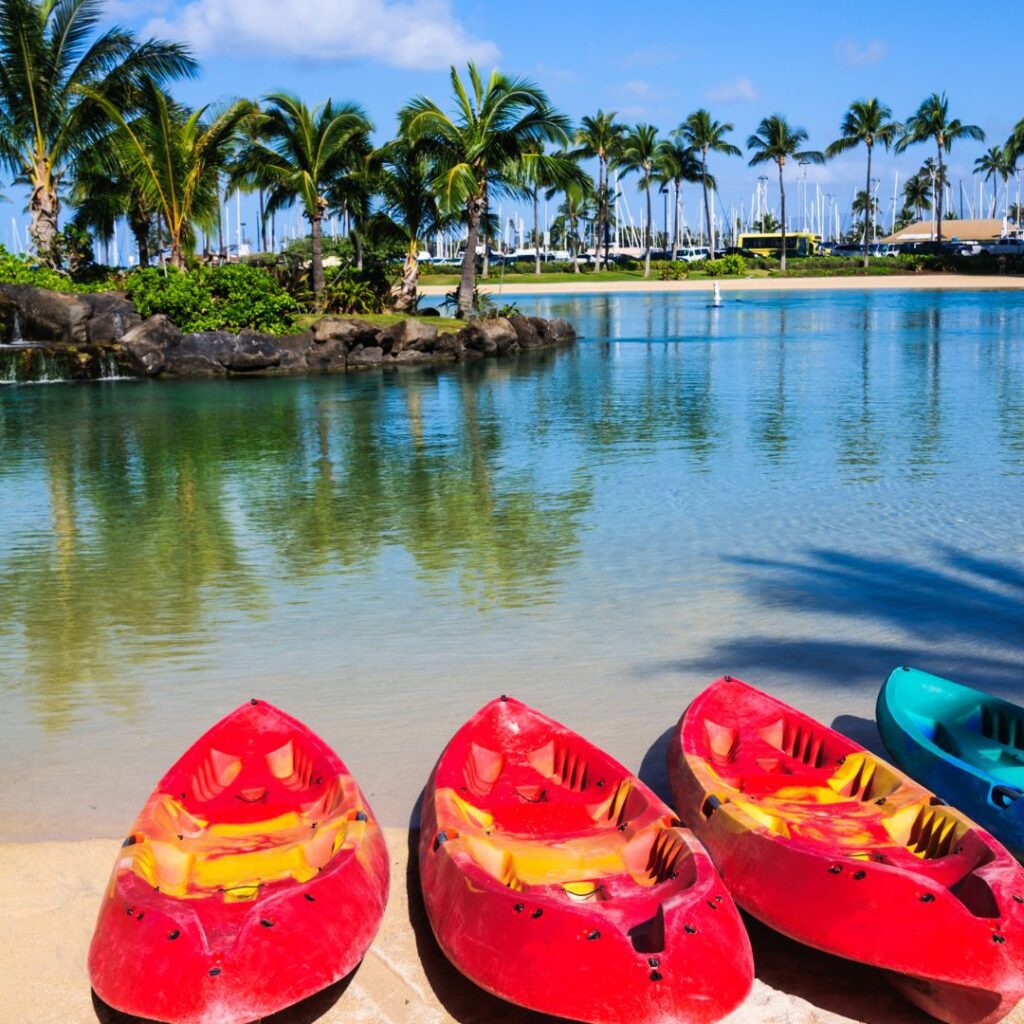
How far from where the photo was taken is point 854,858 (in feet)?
14.7

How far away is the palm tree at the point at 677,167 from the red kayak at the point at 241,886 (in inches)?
3195

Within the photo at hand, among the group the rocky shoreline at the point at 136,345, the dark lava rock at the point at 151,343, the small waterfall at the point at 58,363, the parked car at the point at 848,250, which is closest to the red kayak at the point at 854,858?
the rocky shoreline at the point at 136,345

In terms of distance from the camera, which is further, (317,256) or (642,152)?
(642,152)

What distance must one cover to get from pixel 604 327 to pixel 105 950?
4209 centimetres

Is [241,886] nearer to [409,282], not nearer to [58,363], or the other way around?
[58,363]

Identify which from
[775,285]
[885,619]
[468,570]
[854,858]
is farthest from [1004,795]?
[775,285]

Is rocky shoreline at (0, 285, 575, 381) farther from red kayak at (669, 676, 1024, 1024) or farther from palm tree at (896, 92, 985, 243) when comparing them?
palm tree at (896, 92, 985, 243)

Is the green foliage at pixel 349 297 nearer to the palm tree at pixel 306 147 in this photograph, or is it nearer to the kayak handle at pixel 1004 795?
the palm tree at pixel 306 147

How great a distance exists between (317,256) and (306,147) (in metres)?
3.59

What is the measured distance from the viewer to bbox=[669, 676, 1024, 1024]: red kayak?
4.04 m

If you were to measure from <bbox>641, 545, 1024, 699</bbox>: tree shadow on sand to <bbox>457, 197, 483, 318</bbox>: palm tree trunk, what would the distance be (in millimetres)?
25687

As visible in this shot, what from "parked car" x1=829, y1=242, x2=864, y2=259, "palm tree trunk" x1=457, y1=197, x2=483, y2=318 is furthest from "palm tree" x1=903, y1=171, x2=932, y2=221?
"palm tree trunk" x1=457, y1=197, x2=483, y2=318

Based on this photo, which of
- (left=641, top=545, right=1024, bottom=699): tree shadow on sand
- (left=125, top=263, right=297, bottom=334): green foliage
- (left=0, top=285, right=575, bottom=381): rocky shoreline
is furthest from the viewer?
(left=125, top=263, right=297, bottom=334): green foliage

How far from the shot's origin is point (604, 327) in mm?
45062
